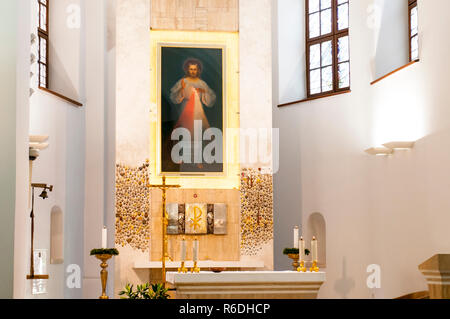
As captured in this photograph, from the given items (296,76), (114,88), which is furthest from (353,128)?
(114,88)

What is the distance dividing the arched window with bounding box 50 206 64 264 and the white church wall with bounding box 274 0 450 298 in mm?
4424

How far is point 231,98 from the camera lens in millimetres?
14477

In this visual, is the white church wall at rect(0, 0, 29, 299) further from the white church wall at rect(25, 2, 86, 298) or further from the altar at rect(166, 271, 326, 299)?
the white church wall at rect(25, 2, 86, 298)

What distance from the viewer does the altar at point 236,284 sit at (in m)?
8.73

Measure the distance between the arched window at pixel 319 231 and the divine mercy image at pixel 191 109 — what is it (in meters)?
2.12

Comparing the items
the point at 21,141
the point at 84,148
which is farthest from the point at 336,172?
the point at 21,141

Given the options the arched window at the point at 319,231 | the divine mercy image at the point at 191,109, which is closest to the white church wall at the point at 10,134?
the divine mercy image at the point at 191,109

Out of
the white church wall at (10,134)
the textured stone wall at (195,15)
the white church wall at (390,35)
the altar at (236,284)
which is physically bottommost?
the altar at (236,284)

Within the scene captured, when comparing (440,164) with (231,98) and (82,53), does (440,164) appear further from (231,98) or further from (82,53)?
(82,53)

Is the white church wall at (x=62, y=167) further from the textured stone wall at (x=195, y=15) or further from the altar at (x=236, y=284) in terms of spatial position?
the altar at (x=236, y=284)

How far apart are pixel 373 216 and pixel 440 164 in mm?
2754

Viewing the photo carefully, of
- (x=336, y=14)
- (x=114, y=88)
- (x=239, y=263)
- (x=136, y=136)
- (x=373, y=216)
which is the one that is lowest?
(x=239, y=263)
